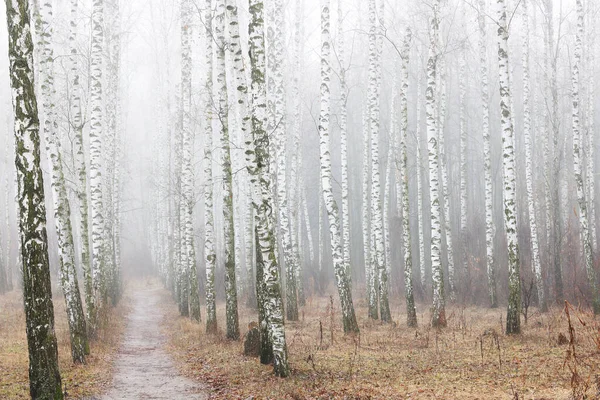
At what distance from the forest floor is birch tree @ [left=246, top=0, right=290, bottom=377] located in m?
0.70

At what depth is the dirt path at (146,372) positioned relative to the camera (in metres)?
8.82

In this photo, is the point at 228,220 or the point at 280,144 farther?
the point at 280,144

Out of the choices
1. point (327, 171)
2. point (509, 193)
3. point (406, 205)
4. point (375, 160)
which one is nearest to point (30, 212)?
point (327, 171)

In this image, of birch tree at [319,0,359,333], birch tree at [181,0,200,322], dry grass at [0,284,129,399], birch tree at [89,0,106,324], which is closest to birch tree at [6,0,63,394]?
dry grass at [0,284,129,399]

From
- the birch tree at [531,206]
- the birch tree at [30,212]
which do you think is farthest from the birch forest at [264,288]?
the birch tree at [531,206]

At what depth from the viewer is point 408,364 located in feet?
33.1

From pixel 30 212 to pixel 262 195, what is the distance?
3963mm

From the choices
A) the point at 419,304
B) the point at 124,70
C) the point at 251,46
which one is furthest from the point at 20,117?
the point at 124,70

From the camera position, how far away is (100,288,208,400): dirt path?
8.82 metres

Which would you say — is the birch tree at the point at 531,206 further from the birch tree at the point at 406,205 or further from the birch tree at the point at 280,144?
the birch tree at the point at 280,144

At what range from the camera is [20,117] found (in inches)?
247

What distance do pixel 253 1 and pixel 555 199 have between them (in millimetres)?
11884

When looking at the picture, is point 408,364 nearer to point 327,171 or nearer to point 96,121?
point 327,171

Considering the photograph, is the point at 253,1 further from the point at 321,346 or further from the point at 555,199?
the point at 555,199
